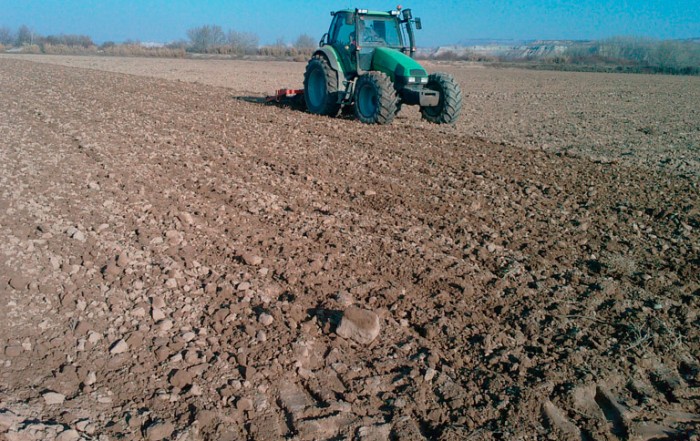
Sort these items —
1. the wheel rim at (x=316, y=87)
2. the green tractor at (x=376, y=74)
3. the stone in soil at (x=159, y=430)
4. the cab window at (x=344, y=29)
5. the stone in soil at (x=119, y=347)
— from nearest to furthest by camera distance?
the stone in soil at (x=159, y=430) < the stone in soil at (x=119, y=347) < the green tractor at (x=376, y=74) < the cab window at (x=344, y=29) < the wheel rim at (x=316, y=87)

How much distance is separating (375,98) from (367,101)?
0.29 meters

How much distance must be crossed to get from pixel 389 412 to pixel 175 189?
4067 millimetres

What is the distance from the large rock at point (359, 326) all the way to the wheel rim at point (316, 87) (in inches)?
352

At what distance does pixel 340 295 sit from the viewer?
160 inches

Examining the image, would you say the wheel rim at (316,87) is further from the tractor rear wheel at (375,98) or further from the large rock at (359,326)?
the large rock at (359,326)

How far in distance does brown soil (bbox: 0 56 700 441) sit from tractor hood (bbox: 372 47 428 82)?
10.3 ft

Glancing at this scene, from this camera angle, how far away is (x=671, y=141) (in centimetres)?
1085

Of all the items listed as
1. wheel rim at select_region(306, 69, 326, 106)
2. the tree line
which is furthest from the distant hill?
wheel rim at select_region(306, 69, 326, 106)

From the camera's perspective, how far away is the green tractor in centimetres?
1081

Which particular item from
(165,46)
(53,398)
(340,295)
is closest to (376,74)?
(340,295)

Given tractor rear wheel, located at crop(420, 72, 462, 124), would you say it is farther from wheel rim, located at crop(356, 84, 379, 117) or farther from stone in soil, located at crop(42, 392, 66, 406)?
stone in soil, located at crop(42, 392, 66, 406)

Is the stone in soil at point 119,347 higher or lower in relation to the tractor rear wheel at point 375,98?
lower

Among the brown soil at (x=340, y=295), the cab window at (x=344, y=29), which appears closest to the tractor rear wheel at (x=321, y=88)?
the cab window at (x=344, y=29)

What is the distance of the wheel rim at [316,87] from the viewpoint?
12.2m
